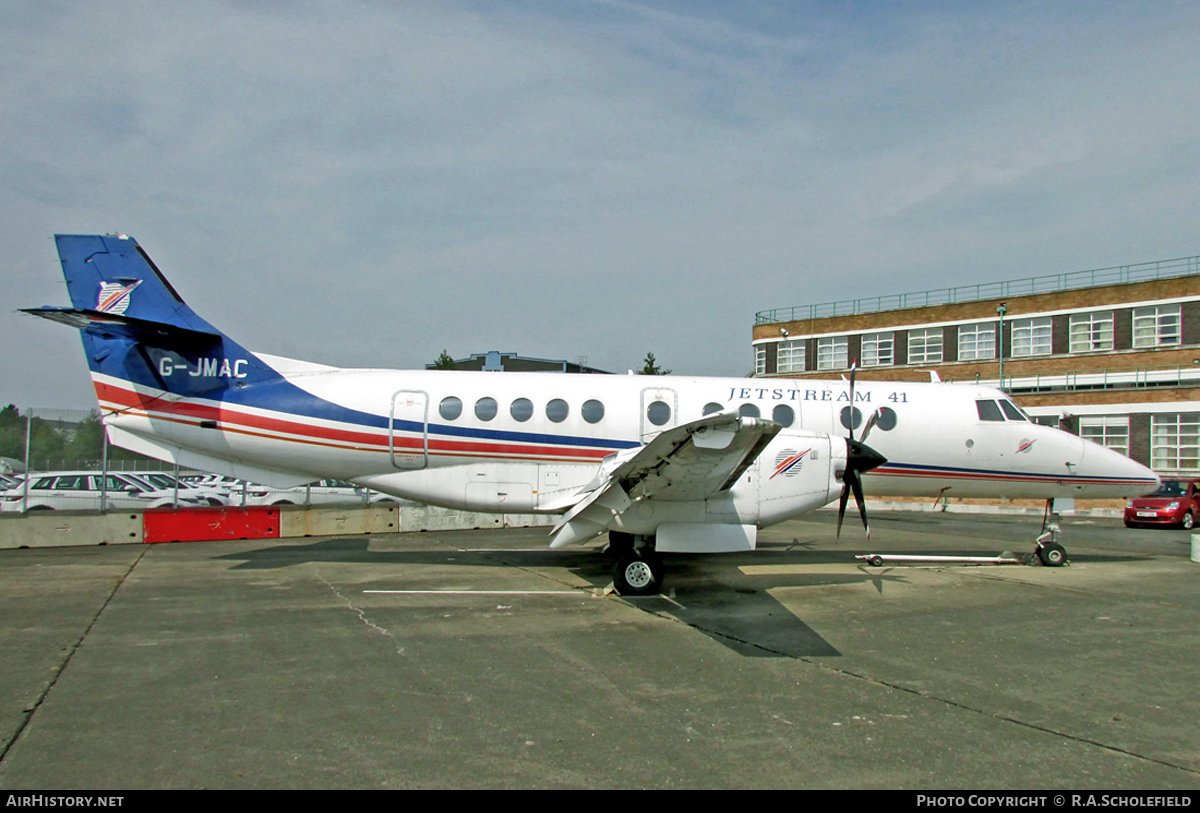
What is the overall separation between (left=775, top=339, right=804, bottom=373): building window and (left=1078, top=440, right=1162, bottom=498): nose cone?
33.6 m

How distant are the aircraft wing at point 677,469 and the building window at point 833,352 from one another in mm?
37532

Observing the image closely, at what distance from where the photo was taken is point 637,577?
1038 cm

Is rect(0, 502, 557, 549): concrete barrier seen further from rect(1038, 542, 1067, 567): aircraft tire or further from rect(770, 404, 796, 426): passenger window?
rect(1038, 542, 1067, 567): aircraft tire

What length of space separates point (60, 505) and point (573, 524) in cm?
1524

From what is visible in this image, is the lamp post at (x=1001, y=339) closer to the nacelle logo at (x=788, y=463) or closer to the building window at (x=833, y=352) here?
the building window at (x=833, y=352)

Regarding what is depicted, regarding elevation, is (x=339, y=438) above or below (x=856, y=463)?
above

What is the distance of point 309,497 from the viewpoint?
21.4m

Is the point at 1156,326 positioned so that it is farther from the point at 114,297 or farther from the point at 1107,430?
the point at 114,297

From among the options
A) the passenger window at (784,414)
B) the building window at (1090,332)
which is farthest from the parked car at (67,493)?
the building window at (1090,332)

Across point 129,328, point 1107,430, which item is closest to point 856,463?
point 129,328

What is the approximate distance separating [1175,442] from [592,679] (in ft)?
121

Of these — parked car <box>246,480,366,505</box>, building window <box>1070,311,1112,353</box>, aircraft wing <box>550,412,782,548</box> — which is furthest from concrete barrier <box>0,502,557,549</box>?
building window <box>1070,311,1112,353</box>

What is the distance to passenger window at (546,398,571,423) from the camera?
12.5 meters

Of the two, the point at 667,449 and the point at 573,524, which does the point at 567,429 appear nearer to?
the point at 573,524
